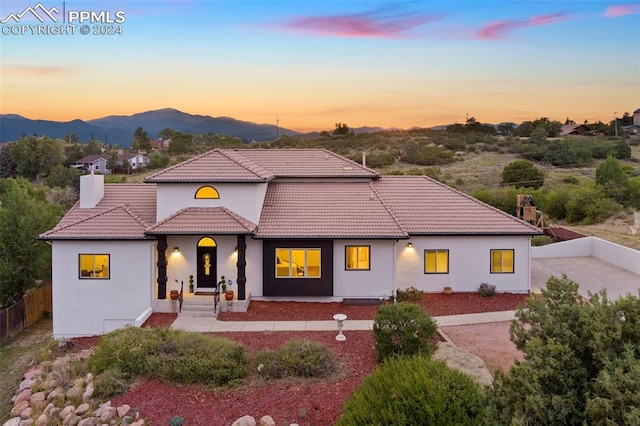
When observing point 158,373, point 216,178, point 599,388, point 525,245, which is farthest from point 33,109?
point 599,388

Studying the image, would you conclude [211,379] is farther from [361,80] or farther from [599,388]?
[361,80]

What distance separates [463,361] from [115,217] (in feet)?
46.8

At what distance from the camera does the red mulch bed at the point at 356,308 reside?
17.5m

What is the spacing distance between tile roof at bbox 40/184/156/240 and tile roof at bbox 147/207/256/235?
1.01 meters

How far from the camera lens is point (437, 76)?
34844 millimetres

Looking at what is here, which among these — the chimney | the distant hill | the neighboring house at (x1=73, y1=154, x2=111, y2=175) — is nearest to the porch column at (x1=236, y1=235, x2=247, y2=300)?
the chimney

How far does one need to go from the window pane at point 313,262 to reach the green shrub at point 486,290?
6.90 meters

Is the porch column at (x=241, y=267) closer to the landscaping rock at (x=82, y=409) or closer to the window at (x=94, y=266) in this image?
the window at (x=94, y=266)

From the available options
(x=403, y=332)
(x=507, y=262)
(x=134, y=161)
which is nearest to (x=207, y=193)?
(x=403, y=332)

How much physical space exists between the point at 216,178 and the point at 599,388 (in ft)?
51.3

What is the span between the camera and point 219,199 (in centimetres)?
1952

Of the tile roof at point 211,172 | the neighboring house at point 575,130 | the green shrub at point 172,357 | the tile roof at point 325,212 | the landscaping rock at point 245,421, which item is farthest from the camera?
the neighboring house at point 575,130

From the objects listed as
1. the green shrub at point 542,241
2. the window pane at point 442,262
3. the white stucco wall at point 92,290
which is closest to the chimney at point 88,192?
the white stucco wall at point 92,290

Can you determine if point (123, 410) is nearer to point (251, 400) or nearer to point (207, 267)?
point (251, 400)
